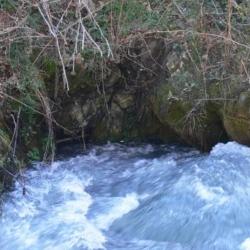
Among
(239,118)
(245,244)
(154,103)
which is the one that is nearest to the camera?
(245,244)

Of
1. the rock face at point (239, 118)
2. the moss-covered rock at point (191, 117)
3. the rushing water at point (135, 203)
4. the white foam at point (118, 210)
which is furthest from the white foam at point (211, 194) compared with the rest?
the moss-covered rock at point (191, 117)

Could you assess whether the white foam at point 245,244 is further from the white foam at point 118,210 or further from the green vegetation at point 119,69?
the green vegetation at point 119,69

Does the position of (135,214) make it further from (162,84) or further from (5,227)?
(162,84)

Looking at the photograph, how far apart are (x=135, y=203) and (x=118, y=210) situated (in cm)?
16

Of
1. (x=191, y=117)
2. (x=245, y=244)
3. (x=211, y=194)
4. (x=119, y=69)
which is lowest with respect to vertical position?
(x=245, y=244)

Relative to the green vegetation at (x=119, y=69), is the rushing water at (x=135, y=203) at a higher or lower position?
lower

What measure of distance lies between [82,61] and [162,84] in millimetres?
739

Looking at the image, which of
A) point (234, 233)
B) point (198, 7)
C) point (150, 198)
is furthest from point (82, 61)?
point (234, 233)

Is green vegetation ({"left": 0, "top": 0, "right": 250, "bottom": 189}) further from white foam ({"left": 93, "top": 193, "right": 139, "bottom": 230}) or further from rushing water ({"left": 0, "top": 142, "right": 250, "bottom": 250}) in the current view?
white foam ({"left": 93, "top": 193, "right": 139, "bottom": 230})

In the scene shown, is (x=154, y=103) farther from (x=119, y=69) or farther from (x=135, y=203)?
(x=135, y=203)

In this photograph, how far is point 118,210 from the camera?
432cm

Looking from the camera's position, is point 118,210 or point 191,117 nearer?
point 118,210

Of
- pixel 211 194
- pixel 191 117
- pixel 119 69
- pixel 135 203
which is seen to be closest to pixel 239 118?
pixel 191 117

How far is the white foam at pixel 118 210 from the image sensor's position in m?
4.15
